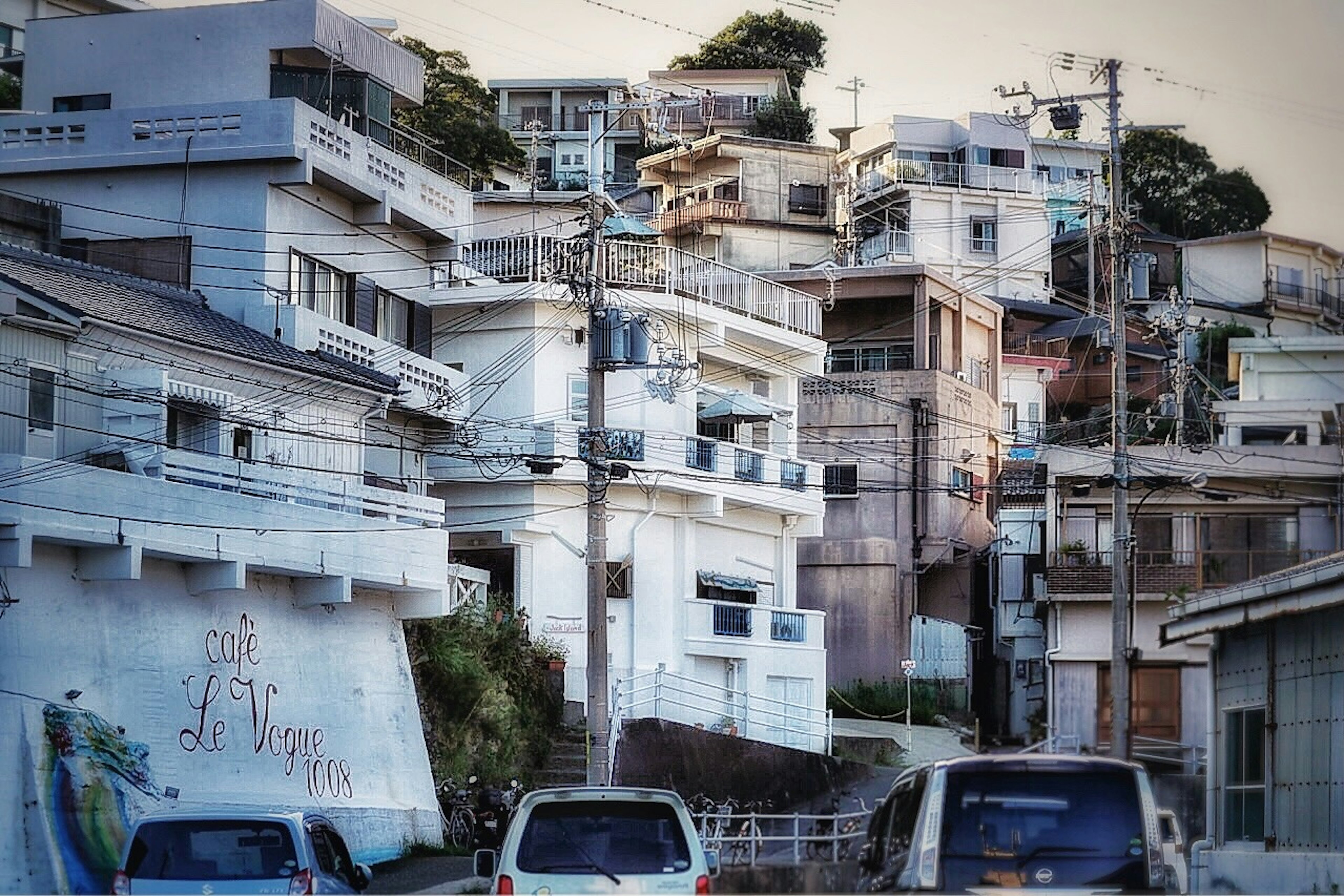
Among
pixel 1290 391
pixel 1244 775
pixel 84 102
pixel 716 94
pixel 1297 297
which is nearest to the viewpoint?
pixel 1244 775

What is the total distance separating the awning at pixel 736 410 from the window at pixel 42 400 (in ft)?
70.3

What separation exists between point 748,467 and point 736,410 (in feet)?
4.56

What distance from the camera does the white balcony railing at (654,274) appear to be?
47.9 metres

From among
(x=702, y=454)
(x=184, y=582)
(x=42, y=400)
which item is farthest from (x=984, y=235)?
(x=42, y=400)

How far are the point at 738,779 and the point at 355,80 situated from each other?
55.0 ft

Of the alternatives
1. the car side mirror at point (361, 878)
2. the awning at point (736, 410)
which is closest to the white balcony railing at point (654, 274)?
the awning at point (736, 410)

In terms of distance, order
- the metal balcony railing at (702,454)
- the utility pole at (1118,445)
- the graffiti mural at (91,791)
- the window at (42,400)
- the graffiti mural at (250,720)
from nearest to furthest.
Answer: the graffiti mural at (91,791) < the window at (42,400) < the graffiti mural at (250,720) < the utility pole at (1118,445) < the metal balcony railing at (702,454)

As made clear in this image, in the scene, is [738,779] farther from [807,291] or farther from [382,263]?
[807,291]

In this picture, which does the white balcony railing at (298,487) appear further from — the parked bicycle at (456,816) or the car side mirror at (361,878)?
the car side mirror at (361,878)

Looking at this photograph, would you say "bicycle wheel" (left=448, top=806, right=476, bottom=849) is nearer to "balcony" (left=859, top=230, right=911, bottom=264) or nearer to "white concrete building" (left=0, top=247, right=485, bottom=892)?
"white concrete building" (left=0, top=247, right=485, bottom=892)

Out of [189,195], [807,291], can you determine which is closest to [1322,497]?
[189,195]

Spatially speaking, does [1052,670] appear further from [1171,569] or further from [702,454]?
[702,454]

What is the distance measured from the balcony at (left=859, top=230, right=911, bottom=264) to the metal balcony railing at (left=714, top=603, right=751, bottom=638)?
24749 millimetres

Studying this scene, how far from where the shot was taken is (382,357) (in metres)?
42.6
